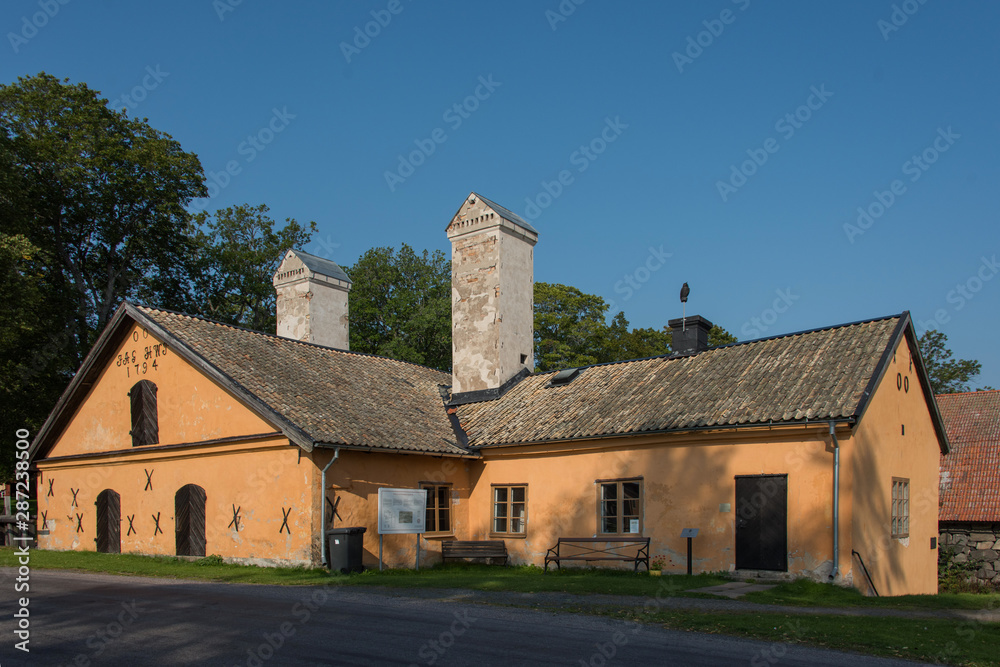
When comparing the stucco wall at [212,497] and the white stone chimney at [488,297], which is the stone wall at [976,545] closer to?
the white stone chimney at [488,297]

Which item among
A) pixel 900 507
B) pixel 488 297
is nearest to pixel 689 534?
pixel 900 507

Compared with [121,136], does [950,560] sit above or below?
below

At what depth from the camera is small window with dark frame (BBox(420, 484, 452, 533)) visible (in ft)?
64.4

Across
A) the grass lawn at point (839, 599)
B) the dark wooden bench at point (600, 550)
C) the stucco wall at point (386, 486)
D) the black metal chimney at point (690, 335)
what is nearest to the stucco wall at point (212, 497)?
the stucco wall at point (386, 486)

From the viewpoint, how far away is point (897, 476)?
1669 cm

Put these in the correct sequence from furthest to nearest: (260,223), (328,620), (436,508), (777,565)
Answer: (260,223), (436,508), (777,565), (328,620)

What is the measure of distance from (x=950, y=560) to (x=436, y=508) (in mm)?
15522

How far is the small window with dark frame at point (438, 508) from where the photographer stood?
64.4ft

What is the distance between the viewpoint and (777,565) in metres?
15.0

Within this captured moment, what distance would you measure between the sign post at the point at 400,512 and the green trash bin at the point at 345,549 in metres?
0.58

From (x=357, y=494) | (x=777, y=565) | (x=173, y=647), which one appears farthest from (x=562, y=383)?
(x=173, y=647)

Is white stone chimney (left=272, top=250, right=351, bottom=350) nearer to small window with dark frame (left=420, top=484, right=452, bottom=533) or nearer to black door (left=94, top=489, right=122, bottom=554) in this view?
black door (left=94, top=489, right=122, bottom=554)

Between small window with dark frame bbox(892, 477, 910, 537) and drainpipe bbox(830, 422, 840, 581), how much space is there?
2753 millimetres

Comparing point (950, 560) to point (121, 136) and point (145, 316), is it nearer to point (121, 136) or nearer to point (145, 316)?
point (145, 316)
